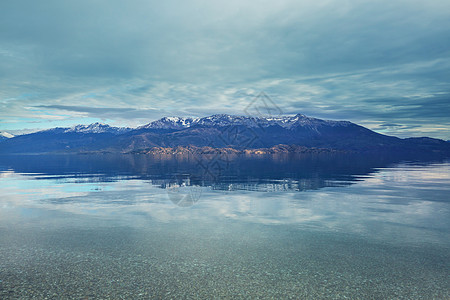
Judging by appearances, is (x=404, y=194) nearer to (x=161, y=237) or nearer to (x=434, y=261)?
(x=434, y=261)

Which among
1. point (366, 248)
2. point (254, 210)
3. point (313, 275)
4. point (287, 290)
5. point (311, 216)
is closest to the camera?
point (287, 290)

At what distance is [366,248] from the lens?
2380 cm

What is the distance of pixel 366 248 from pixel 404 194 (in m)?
33.5

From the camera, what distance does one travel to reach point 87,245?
24.7 metres

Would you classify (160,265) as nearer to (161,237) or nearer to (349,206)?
(161,237)

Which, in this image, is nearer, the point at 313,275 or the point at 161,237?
the point at 313,275

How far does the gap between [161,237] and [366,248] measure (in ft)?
56.1

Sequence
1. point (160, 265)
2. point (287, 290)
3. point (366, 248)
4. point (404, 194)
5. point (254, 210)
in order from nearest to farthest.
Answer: point (287, 290) → point (160, 265) → point (366, 248) → point (254, 210) → point (404, 194)

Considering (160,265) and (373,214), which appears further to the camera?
(373,214)

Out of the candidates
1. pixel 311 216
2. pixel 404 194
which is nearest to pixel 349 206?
pixel 311 216

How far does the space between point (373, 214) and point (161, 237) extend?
2482cm

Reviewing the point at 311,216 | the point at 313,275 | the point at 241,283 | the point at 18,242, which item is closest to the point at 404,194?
the point at 311,216

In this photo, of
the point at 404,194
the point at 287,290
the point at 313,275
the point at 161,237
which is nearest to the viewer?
the point at 287,290

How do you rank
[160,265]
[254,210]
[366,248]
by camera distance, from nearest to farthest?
[160,265]
[366,248]
[254,210]
